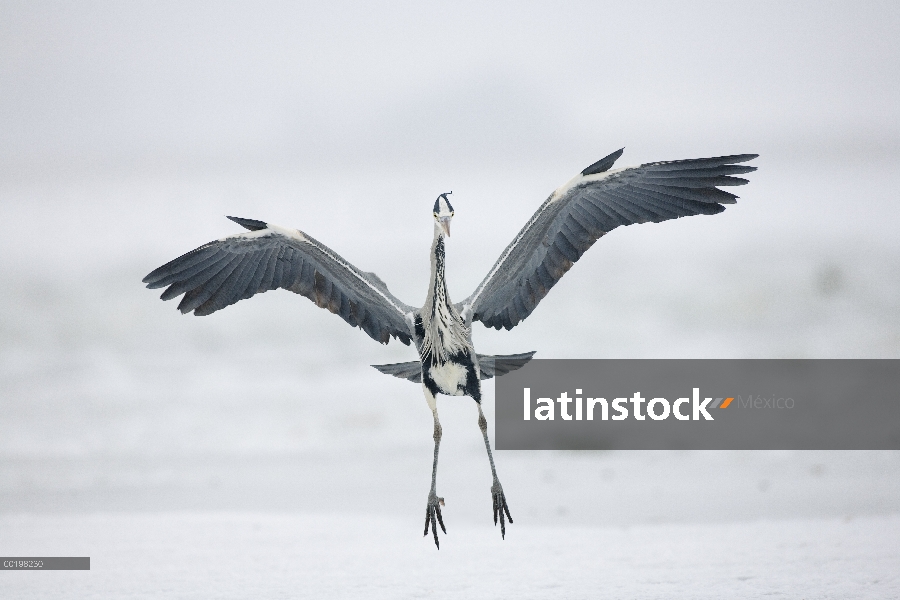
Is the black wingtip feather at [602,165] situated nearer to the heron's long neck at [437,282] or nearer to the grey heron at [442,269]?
the grey heron at [442,269]

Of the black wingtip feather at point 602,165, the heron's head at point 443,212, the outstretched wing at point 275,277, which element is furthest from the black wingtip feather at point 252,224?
the black wingtip feather at point 602,165

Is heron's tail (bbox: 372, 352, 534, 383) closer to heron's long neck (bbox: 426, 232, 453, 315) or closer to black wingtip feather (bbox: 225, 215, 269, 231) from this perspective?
heron's long neck (bbox: 426, 232, 453, 315)

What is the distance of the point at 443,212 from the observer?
700cm

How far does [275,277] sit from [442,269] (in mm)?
1611

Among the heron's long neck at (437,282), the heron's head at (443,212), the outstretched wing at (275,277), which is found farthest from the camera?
the outstretched wing at (275,277)

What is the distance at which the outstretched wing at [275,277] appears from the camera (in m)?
7.81

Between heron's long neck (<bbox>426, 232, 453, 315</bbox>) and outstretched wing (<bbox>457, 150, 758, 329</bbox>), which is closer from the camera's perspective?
heron's long neck (<bbox>426, 232, 453, 315</bbox>)

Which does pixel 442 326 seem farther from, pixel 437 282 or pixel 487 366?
pixel 487 366

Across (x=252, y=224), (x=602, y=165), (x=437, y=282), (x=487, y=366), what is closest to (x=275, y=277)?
(x=252, y=224)

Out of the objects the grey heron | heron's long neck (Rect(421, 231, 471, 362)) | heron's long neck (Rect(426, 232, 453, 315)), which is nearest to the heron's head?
the grey heron

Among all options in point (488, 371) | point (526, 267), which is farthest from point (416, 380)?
point (526, 267)

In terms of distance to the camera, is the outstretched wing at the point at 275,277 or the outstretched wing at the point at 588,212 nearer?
the outstretched wing at the point at 588,212

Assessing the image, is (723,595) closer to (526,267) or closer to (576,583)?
(576,583)

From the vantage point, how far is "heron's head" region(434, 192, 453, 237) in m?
6.98
